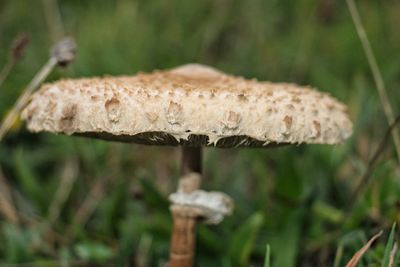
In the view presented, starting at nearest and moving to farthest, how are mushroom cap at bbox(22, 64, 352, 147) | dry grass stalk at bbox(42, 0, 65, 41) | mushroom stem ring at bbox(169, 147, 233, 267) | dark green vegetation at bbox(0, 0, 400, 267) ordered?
mushroom cap at bbox(22, 64, 352, 147), mushroom stem ring at bbox(169, 147, 233, 267), dark green vegetation at bbox(0, 0, 400, 267), dry grass stalk at bbox(42, 0, 65, 41)

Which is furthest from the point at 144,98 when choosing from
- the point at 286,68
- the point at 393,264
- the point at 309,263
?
the point at 286,68

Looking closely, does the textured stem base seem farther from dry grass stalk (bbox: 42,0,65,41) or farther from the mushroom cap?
dry grass stalk (bbox: 42,0,65,41)

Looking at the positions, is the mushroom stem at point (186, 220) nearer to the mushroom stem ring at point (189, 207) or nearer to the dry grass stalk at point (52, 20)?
the mushroom stem ring at point (189, 207)

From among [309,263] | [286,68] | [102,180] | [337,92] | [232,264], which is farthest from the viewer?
[286,68]

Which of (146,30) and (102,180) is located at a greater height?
(146,30)

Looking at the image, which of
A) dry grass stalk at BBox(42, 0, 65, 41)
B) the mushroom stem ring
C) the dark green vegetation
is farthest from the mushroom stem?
dry grass stalk at BBox(42, 0, 65, 41)

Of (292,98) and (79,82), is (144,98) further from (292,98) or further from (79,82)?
(292,98)
